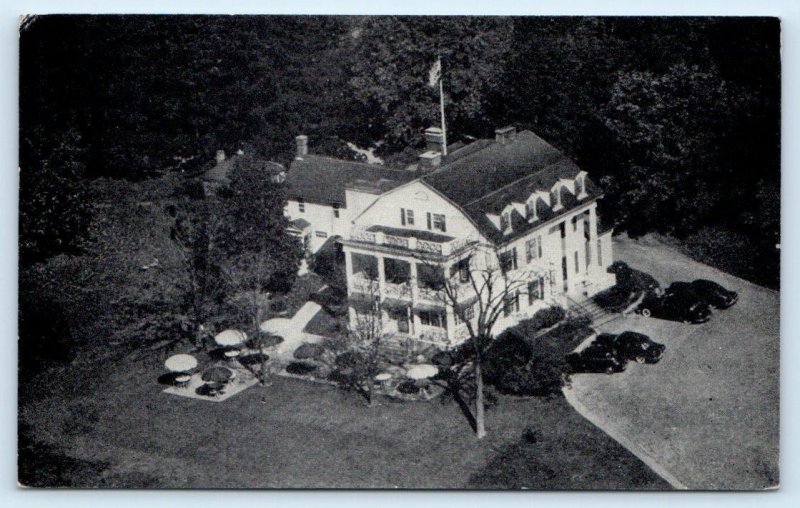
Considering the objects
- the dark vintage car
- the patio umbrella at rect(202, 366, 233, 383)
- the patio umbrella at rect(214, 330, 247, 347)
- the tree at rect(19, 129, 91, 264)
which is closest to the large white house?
the dark vintage car

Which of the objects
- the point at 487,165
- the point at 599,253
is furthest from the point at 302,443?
the point at 599,253

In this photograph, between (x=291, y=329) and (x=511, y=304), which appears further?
(x=291, y=329)

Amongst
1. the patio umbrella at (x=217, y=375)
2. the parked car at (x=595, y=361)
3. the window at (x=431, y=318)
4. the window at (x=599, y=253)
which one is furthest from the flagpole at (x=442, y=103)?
the patio umbrella at (x=217, y=375)

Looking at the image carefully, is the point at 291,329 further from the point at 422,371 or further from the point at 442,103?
the point at 442,103

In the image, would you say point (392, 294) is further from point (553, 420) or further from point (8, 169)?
point (8, 169)

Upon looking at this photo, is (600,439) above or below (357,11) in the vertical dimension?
below

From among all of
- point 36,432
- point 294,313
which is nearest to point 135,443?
point 36,432

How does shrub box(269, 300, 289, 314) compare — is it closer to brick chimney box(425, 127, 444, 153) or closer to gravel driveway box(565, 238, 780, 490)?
brick chimney box(425, 127, 444, 153)

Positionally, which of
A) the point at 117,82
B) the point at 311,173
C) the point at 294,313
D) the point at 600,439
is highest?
the point at 117,82
